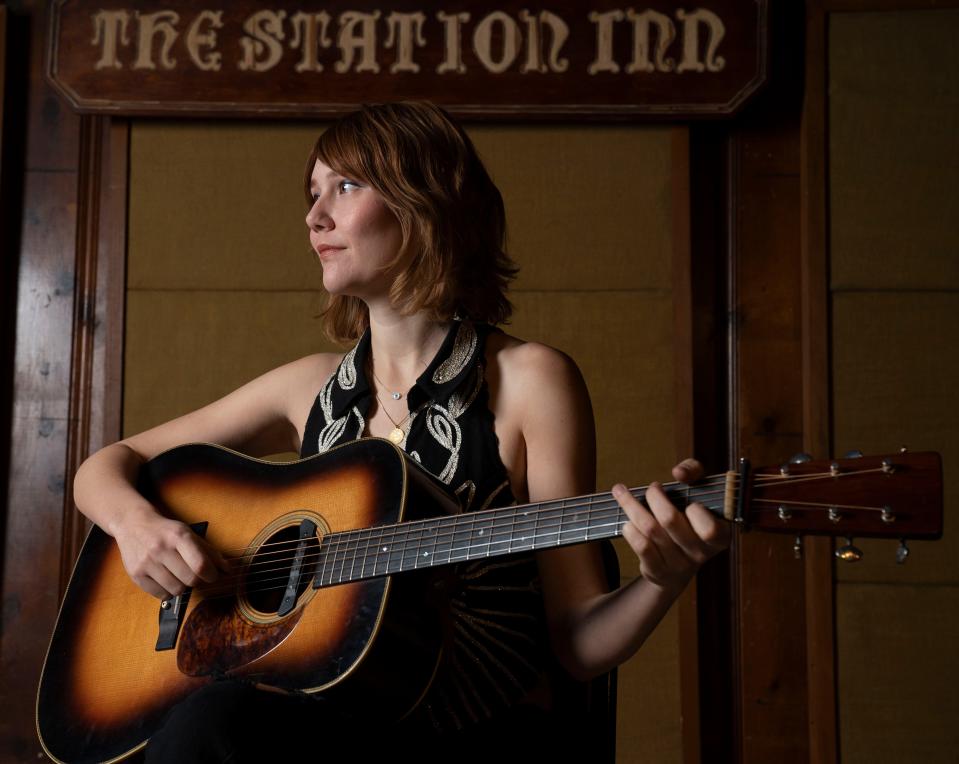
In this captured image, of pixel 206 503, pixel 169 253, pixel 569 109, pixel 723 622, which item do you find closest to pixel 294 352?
pixel 169 253

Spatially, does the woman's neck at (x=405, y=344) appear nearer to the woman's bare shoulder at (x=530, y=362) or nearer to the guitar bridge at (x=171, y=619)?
the woman's bare shoulder at (x=530, y=362)

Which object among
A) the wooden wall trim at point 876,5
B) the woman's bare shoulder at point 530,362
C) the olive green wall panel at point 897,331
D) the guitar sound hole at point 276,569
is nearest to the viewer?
the guitar sound hole at point 276,569

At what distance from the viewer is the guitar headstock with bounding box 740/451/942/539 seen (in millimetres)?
991

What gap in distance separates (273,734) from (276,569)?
0.29 m

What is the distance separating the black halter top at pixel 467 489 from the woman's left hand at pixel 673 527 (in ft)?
0.97

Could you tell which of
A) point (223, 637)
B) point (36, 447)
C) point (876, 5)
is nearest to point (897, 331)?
point (876, 5)

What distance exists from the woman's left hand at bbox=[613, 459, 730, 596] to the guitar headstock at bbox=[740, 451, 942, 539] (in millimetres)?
42

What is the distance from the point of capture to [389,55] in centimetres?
256

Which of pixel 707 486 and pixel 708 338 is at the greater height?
pixel 708 338

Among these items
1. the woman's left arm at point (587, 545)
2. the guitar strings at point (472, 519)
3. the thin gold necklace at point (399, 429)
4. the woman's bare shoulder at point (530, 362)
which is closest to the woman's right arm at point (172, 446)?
the guitar strings at point (472, 519)

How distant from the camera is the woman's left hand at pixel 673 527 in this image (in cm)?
108

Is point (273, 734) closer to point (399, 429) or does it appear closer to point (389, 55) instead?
point (399, 429)

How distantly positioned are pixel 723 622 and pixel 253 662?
1.58 meters

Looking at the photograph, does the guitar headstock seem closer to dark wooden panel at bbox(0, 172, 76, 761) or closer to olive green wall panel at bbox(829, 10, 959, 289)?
olive green wall panel at bbox(829, 10, 959, 289)
